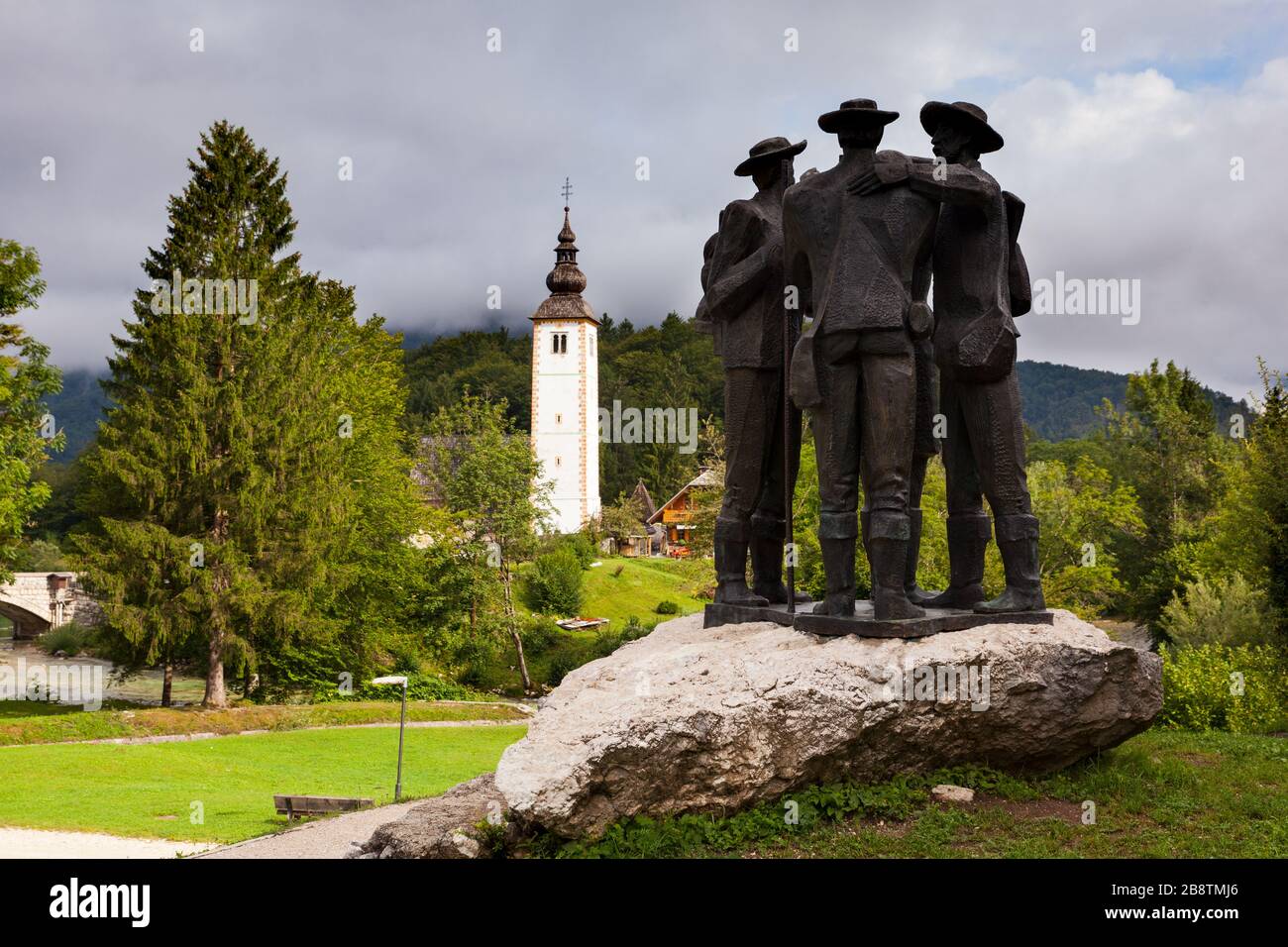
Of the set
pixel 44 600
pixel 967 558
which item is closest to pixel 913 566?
pixel 967 558

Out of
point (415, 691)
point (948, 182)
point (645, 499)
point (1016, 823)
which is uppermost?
point (948, 182)

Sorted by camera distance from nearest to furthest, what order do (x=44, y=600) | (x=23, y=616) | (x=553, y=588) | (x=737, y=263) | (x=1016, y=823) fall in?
(x=1016, y=823), (x=737, y=263), (x=553, y=588), (x=44, y=600), (x=23, y=616)

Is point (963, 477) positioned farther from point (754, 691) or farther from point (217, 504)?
point (217, 504)

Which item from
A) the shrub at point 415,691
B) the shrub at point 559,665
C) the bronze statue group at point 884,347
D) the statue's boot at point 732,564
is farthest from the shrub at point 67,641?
the bronze statue group at point 884,347

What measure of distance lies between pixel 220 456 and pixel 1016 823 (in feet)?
79.0

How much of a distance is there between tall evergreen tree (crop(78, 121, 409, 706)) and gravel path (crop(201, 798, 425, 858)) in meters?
14.5

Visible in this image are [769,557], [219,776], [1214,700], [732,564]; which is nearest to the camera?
[732,564]

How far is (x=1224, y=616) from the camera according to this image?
2156 cm

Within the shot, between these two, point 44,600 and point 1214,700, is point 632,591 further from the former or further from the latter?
point 1214,700

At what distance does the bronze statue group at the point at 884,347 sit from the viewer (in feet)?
24.5

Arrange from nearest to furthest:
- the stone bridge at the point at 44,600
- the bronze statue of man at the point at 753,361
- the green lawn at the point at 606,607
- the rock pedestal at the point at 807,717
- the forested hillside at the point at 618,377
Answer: the rock pedestal at the point at 807,717
the bronze statue of man at the point at 753,361
the green lawn at the point at 606,607
the stone bridge at the point at 44,600
the forested hillside at the point at 618,377

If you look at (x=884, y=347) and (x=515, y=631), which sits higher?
(x=884, y=347)

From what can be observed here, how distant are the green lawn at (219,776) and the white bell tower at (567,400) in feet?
114

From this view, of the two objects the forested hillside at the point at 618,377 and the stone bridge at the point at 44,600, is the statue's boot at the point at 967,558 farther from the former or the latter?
the forested hillside at the point at 618,377
